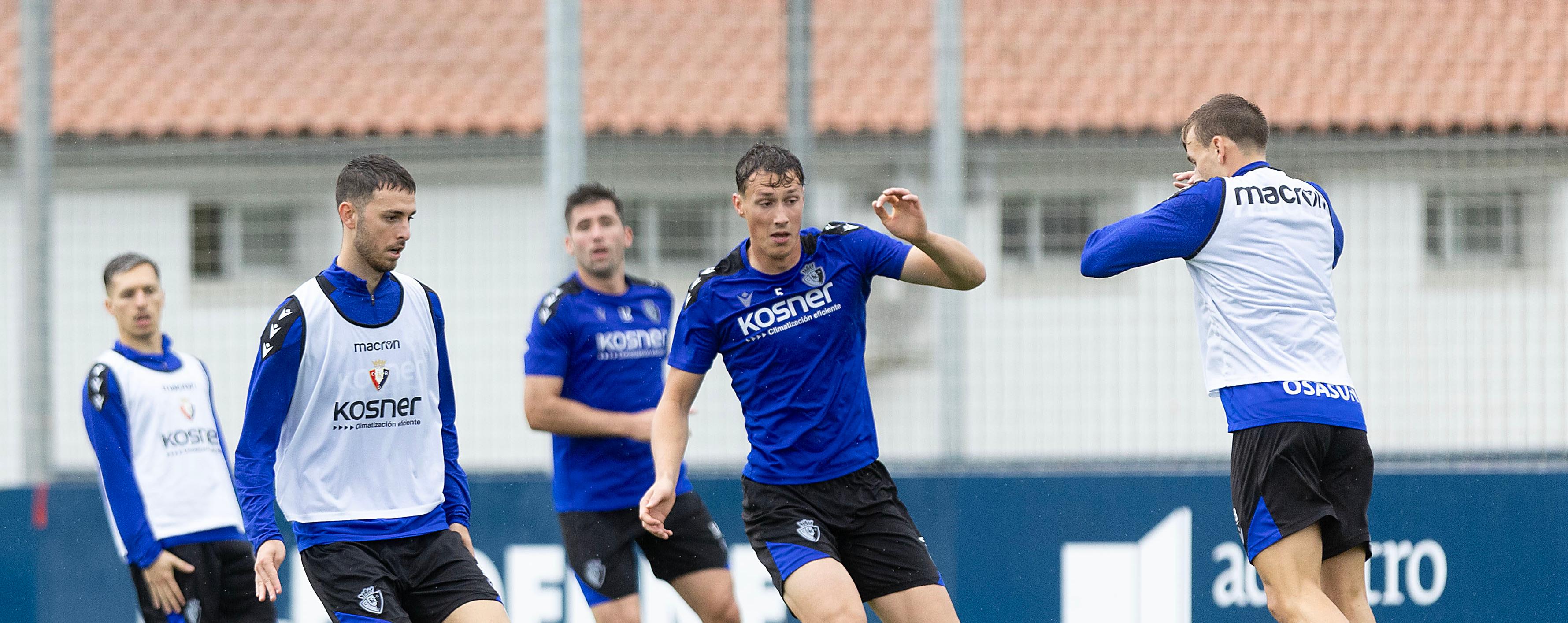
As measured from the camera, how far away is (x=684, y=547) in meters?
5.62

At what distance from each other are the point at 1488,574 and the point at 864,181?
373 centimetres

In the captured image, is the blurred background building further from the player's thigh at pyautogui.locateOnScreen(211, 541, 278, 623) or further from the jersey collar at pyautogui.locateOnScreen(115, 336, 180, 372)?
the player's thigh at pyautogui.locateOnScreen(211, 541, 278, 623)

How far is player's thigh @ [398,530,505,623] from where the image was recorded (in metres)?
4.09

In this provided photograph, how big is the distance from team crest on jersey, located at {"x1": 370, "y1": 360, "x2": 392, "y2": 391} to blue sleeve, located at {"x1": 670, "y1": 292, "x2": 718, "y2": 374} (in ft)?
3.26

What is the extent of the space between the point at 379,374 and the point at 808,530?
4.68 feet

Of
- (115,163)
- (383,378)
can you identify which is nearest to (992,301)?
(383,378)

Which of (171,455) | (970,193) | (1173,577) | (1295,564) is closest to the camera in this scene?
(1295,564)

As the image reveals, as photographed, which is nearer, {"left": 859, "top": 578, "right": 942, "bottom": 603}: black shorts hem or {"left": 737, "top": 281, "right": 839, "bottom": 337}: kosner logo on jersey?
{"left": 859, "top": 578, "right": 942, "bottom": 603}: black shorts hem

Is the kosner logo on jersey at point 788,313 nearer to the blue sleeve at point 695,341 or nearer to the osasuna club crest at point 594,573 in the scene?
the blue sleeve at point 695,341

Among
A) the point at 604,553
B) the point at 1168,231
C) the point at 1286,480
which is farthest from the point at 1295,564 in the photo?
the point at 604,553

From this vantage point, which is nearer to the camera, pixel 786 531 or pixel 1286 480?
pixel 1286 480

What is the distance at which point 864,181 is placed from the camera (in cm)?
790

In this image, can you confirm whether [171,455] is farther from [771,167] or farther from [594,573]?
[771,167]

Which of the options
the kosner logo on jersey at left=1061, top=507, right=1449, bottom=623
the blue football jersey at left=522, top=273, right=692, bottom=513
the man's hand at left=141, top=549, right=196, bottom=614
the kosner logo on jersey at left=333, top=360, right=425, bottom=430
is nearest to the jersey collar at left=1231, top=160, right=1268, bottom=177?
the blue football jersey at left=522, top=273, right=692, bottom=513
